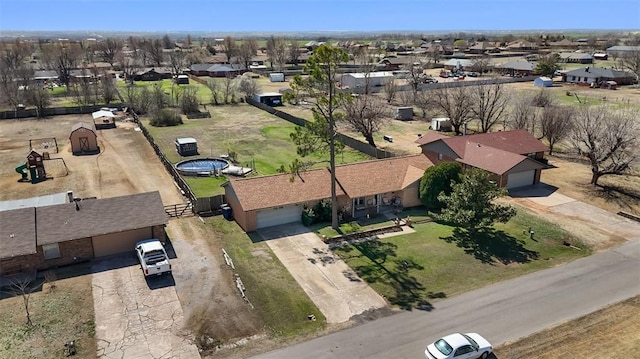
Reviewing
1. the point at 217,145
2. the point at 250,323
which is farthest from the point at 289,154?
Answer: the point at 250,323

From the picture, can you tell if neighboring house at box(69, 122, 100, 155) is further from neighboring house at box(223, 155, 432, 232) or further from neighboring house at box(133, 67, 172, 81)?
neighboring house at box(133, 67, 172, 81)

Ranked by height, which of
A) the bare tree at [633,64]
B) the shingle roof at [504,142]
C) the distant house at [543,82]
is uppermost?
the bare tree at [633,64]

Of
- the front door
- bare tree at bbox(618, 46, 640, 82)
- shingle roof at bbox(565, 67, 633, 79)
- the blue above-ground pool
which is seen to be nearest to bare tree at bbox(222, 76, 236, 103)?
the front door

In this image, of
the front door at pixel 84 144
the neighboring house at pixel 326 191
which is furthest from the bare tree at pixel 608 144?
the front door at pixel 84 144

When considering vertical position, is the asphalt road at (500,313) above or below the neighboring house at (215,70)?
below

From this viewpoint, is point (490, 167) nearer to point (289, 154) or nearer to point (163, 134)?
point (289, 154)

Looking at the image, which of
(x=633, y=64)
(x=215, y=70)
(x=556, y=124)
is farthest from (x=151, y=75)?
(x=633, y=64)

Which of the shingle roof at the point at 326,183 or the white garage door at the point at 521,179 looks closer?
the shingle roof at the point at 326,183

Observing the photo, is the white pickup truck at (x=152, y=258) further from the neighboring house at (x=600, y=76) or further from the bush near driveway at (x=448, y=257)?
the neighboring house at (x=600, y=76)
